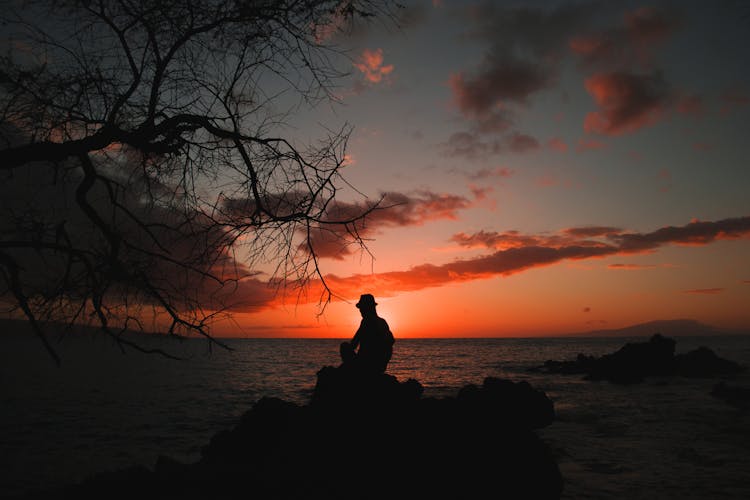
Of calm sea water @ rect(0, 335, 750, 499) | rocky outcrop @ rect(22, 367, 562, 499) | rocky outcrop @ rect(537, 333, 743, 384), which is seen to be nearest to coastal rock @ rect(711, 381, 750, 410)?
calm sea water @ rect(0, 335, 750, 499)

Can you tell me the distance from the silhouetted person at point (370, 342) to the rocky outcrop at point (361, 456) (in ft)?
0.96

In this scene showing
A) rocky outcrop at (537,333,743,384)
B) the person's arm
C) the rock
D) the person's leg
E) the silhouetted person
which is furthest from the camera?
the rock

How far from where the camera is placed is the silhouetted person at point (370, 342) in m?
9.05

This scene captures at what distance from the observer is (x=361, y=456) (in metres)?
7.16

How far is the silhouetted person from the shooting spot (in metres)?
9.05

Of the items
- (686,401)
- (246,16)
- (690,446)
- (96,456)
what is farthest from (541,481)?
(686,401)

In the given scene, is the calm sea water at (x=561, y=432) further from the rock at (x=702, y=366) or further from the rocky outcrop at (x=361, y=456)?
the rock at (x=702, y=366)

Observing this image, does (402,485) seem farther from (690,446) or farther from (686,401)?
(686,401)

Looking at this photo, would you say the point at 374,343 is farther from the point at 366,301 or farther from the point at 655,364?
the point at 655,364

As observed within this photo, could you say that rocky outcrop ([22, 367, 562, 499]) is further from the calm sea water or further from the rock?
the rock

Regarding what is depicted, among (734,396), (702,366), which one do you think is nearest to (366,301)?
(734,396)

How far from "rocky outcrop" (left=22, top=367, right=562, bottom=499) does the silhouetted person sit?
0.29 metres

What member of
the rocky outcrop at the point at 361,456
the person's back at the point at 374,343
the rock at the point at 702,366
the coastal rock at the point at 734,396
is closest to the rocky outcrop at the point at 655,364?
the rock at the point at 702,366

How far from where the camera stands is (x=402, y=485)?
6.48m
